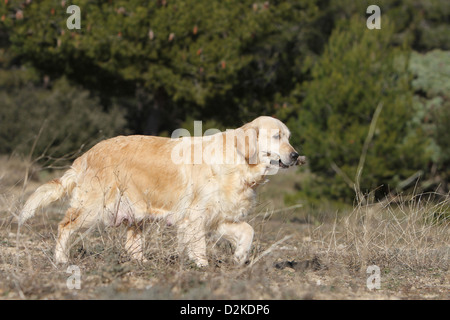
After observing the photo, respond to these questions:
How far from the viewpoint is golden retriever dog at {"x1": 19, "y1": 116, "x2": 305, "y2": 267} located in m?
6.12

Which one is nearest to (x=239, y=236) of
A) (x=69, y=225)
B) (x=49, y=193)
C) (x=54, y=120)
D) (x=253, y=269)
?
(x=253, y=269)

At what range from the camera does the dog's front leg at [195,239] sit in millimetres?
5941

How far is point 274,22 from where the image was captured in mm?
20609

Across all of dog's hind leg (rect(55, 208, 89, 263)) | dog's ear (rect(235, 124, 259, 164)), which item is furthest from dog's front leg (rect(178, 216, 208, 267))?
dog's hind leg (rect(55, 208, 89, 263))

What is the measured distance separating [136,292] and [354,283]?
2015mm

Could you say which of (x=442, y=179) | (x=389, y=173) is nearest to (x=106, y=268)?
(x=389, y=173)

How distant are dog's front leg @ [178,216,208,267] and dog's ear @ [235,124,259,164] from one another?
0.75 metres

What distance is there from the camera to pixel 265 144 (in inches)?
246

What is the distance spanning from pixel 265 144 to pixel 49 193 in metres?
2.23

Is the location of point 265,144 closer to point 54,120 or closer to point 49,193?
point 49,193

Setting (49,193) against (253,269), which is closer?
(253,269)

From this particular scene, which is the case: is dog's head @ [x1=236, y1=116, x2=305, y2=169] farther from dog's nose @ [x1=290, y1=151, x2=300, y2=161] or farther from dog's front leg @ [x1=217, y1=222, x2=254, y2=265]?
dog's front leg @ [x1=217, y1=222, x2=254, y2=265]

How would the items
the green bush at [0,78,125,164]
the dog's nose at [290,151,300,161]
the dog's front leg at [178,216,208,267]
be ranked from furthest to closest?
1. the green bush at [0,78,125,164]
2. the dog's nose at [290,151,300,161]
3. the dog's front leg at [178,216,208,267]
